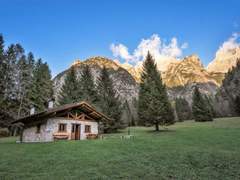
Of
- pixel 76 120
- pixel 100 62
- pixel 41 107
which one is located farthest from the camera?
pixel 100 62

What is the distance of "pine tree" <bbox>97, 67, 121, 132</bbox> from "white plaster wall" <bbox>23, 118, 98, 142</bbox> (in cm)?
630

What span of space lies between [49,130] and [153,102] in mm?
13640

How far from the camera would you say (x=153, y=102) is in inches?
1021

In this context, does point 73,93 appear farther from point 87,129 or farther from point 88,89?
point 87,129

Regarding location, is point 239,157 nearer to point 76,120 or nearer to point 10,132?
point 76,120

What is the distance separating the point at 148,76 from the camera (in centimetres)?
2906

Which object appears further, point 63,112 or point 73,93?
point 73,93

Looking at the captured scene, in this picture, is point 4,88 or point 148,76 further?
point 4,88

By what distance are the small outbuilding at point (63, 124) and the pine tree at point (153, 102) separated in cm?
620

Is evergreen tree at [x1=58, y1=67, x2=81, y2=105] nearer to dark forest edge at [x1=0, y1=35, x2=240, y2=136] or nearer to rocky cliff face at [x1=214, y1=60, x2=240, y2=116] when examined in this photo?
dark forest edge at [x1=0, y1=35, x2=240, y2=136]

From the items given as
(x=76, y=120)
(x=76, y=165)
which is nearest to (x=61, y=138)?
(x=76, y=120)

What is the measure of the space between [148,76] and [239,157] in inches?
781

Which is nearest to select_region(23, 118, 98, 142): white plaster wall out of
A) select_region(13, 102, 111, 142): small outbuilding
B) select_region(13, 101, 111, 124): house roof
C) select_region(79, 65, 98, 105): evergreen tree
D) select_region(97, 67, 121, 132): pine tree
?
select_region(13, 102, 111, 142): small outbuilding

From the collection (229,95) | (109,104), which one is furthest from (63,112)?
(229,95)
